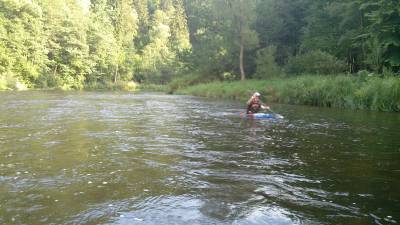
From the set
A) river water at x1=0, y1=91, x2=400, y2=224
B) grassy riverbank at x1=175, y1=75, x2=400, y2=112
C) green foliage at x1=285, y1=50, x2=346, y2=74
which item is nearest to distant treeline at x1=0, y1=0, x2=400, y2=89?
green foliage at x1=285, y1=50, x2=346, y2=74

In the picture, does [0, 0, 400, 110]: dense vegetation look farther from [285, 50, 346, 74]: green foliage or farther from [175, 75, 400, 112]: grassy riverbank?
[175, 75, 400, 112]: grassy riverbank

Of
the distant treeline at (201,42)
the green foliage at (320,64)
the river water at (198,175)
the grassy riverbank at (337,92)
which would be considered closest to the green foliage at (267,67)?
the distant treeline at (201,42)

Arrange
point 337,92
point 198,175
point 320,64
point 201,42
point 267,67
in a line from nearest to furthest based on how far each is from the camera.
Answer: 1. point 198,175
2. point 337,92
3. point 320,64
4. point 267,67
5. point 201,42

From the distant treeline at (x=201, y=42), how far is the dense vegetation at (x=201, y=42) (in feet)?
0.32

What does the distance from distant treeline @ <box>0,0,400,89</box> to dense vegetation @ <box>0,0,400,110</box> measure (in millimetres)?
97

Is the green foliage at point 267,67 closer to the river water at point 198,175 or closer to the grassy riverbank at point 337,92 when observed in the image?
the grassy riverbank at point 337,92

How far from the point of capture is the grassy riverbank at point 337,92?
18344 millimetres

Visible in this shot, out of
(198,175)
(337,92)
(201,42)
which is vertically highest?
Result: (201,42)

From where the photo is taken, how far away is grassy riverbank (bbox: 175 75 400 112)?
60.2 ft

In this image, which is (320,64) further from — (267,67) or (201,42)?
(201,42)

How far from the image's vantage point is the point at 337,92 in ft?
71.0

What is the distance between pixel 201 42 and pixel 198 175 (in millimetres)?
40928

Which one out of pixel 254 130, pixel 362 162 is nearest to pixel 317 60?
pixel 254 130

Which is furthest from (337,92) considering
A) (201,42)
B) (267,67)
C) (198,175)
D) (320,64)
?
(201,42)
